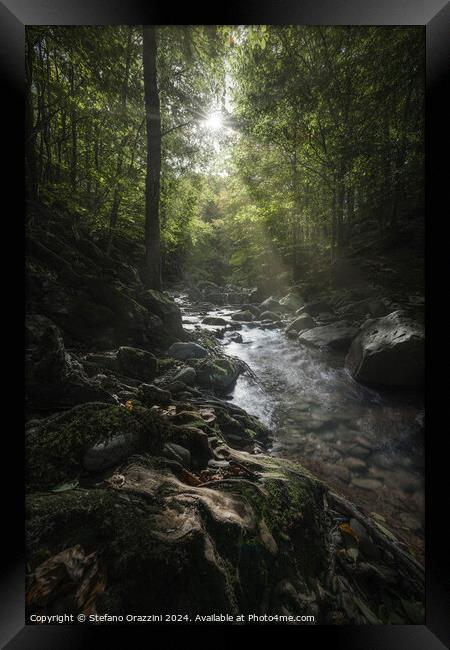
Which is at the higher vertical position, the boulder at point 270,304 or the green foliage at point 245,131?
the green foliage at point 245,131

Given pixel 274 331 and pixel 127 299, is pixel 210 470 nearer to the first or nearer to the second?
pixel 127 299

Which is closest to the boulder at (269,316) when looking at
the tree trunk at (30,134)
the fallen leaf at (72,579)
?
the tree trunk at (30,134)

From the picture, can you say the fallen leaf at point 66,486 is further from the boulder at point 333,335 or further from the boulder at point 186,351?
the boulder at point 333,335

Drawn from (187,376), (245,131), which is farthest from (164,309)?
(245,131)

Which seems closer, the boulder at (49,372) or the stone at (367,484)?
the boulder at (49,372)

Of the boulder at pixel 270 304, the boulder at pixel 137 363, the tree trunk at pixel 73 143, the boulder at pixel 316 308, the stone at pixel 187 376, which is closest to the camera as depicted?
the tree trunk at pixel 73 143
